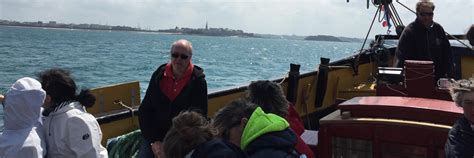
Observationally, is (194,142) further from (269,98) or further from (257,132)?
(269,98)

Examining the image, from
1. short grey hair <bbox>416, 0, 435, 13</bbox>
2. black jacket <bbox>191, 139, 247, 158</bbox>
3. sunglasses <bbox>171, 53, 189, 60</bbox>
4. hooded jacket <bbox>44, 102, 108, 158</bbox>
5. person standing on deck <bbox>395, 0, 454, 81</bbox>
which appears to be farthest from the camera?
person standing on deck <bbox>395, 0, 454, 81</bbox>

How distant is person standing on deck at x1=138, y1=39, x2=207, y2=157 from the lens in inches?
150

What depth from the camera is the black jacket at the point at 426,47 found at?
5.56 metres

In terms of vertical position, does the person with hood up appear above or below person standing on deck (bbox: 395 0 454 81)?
below

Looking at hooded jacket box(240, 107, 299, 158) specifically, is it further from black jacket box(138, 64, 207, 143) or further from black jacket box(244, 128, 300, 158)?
black jacket box(138, 64, 207, 143)

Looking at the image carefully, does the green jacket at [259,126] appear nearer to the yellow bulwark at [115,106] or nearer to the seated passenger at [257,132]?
the seated passenger at [257,132]

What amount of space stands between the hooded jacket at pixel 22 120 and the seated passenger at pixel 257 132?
0.99m

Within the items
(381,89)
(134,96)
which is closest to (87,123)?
(134,96)

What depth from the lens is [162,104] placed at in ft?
12.7

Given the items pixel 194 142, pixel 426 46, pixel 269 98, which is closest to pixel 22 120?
pixel 194 142

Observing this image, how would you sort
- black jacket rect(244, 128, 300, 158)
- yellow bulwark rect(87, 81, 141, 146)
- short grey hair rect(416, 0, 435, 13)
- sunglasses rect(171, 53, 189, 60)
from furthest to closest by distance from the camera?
short grey hair rect(416, 0, 435, 13)
yellow bulwark rect(87, 81, 141, 146)
sunglasses rect(171, 53, 189, 60)
black jacket rect(244, 128, 300, 158)

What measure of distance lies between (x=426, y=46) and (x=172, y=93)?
10.0ft

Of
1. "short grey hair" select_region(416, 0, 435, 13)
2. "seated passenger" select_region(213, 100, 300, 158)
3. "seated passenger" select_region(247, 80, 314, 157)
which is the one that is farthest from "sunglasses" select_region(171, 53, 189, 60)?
"short grey hair" select_region(416, 0, 435, 13)

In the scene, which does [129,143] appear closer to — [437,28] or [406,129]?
[406,129]
